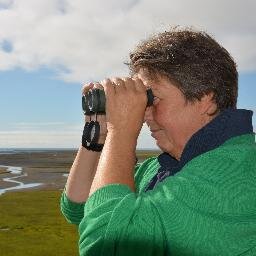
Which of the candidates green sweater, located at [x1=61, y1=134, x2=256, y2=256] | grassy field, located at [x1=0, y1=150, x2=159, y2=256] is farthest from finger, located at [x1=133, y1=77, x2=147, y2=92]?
grassy field, located at [x1=0, y1=150, x2=159, y2=256]

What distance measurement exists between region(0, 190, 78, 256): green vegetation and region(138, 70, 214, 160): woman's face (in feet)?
55.1

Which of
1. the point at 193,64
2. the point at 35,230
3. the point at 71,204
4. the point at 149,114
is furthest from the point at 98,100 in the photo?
the point at 35,230

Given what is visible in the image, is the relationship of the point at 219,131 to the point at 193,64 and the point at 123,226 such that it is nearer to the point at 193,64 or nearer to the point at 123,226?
the point at 193,64

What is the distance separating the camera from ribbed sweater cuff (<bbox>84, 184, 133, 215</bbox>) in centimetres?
212

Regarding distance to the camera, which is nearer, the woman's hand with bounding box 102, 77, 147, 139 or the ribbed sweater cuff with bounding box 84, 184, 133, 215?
the ribbed sweater cuff with bounding box 84, 184, 133, 215

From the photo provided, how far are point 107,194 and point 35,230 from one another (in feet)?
75.0

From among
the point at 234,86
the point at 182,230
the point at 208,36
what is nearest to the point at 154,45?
the point at 208,36

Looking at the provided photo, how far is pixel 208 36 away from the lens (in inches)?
111

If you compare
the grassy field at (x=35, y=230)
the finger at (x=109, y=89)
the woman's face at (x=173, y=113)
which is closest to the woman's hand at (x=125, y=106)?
the finger at (x=109, y=89)

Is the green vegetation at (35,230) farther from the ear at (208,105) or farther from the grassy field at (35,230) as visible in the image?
the ear at (208,105)

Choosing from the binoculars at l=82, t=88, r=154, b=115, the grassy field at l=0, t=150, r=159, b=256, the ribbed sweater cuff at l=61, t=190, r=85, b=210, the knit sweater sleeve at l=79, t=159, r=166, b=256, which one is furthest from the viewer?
the grassy field at l=0, t=150, r=159, b=256

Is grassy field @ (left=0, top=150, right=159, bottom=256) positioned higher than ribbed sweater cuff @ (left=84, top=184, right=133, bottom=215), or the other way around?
ribbed sweater cuff @ (left=84, top=184, right=133, bottom=215)

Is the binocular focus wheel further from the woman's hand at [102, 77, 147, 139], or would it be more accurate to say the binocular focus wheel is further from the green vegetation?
the green vegetation

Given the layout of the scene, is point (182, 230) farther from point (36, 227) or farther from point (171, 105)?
point (36, 227)
